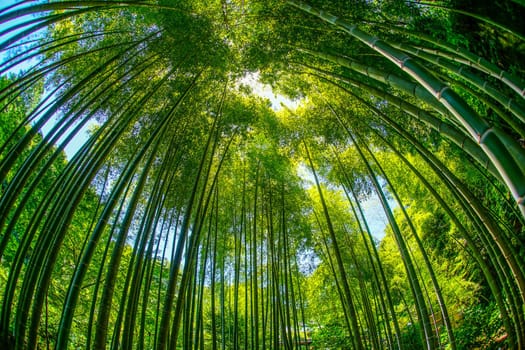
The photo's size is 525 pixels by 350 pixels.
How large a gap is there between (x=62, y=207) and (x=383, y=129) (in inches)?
161

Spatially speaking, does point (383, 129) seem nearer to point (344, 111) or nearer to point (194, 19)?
point (344, 111)

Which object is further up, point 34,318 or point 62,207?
point 62,207

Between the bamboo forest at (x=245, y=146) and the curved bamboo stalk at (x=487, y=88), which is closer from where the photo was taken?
the curved bamboo stalk at (x=487, y=88)

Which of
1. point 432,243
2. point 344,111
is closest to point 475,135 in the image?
point 344,111

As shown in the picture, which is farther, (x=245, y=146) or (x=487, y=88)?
(x=245, y=146)

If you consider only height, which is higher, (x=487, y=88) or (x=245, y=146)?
(x=245, y=146)

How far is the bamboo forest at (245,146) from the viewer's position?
2467 millimetres

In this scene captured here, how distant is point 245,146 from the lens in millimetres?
5824

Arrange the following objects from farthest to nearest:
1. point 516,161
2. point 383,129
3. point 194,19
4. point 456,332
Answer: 1. point 456,332
2. point 383,129
3. point 194,19
4. point 516,161

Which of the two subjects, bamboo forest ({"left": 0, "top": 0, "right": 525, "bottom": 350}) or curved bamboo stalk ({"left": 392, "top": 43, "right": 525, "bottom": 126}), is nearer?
curved bamboo stalk ({"left": 392, "top": 43, "right": 525, "bottom": 126})

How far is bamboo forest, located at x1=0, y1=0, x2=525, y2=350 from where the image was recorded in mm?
2467

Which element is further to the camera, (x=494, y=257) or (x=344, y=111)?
(x=344, y=111)

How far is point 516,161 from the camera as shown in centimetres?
116

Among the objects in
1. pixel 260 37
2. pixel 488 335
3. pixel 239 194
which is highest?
pixel 260 37
